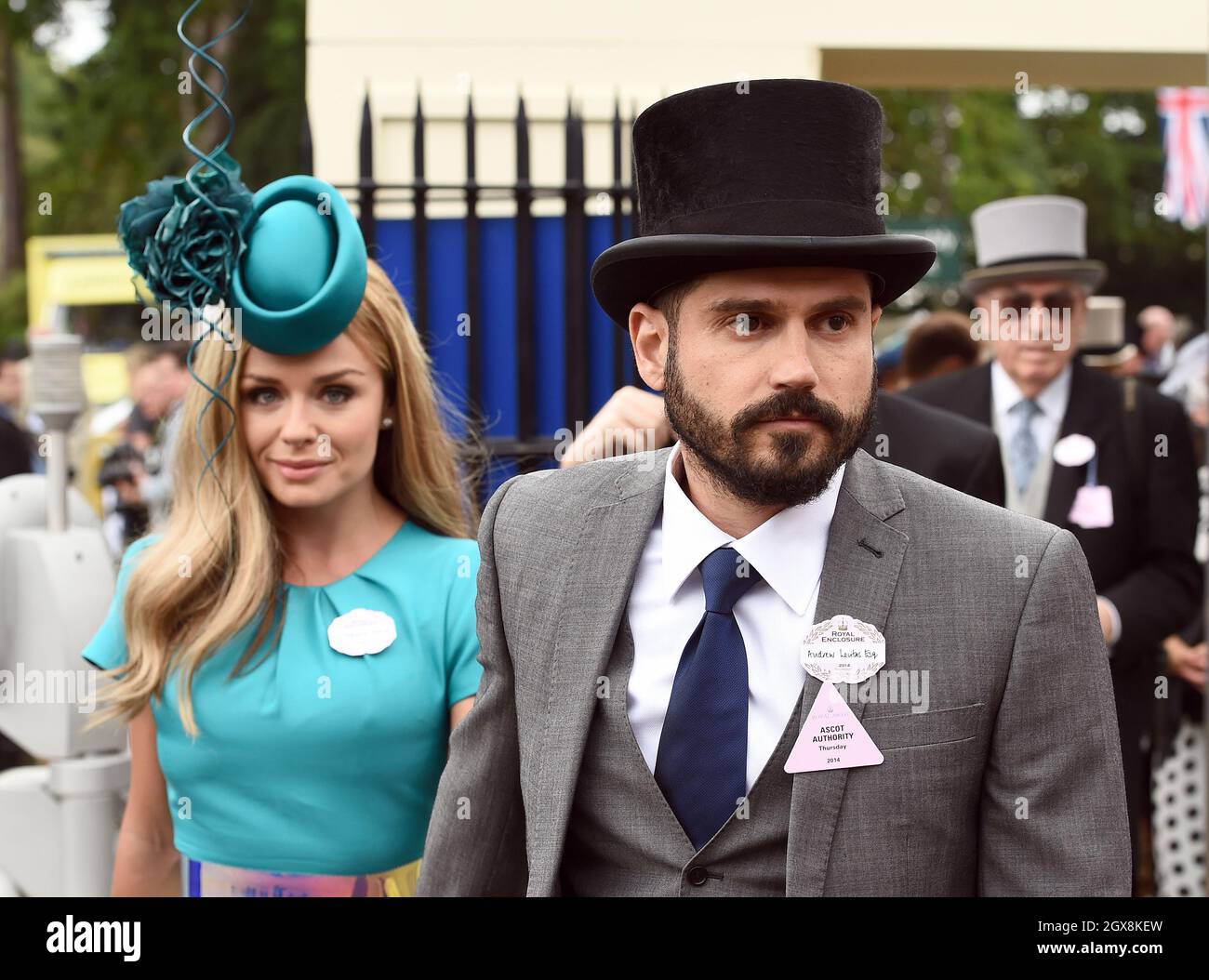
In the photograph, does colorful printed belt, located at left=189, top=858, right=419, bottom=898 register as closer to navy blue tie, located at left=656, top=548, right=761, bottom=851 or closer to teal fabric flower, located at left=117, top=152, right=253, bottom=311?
navy blue tie, located at left=656, top=548, right=761, bottom=851

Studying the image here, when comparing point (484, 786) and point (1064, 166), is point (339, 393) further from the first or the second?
point (1064, 166)

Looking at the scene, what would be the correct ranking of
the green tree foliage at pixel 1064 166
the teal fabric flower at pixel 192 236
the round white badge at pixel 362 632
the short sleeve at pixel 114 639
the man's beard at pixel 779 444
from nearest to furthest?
the man's beard at pixel 779 444 < the teal fabric flower at pixel 192 236 < the round white badge at pixel 362 632 < the short sleeve at pixel 114 639 < the green tree foliage at pixel 1064 166

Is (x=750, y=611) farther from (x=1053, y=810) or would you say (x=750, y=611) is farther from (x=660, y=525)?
(x=1053, y=810)

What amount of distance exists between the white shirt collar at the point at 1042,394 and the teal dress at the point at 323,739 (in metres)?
2.04

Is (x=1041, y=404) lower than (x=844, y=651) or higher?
higher

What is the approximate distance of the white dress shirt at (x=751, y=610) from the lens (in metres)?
1.99

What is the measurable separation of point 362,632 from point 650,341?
887 millimetres

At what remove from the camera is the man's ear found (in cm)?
213

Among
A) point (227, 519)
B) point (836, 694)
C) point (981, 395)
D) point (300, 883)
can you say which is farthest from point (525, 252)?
point (836, 694)

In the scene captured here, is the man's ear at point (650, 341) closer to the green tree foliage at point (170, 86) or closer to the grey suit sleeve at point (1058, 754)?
the grey suit sleeve at point (1058, 754)

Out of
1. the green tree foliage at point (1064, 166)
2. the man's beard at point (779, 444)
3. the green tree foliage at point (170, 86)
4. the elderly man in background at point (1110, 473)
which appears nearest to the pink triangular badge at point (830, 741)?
the man's beard at point (779, 444)

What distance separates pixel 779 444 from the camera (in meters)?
1.90

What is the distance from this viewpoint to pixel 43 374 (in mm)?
3633
